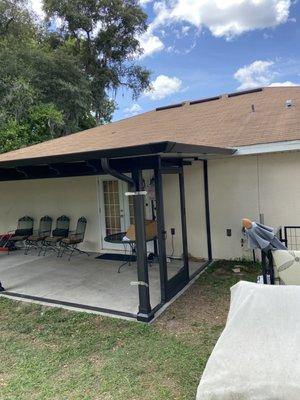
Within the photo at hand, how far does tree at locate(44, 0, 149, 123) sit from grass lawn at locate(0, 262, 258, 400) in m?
18.8

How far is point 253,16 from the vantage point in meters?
13.4

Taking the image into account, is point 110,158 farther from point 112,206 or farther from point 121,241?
point 112,206

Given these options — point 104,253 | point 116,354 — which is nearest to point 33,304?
point 116,354

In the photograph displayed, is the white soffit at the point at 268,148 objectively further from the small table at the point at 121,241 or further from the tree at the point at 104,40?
the tree at the point at 104,40

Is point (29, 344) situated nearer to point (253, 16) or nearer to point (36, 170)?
point (36, 170)

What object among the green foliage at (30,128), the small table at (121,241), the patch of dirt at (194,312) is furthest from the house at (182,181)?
the green foliage at (30,128)

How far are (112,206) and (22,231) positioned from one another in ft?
9.47

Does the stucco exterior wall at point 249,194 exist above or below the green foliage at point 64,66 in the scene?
below

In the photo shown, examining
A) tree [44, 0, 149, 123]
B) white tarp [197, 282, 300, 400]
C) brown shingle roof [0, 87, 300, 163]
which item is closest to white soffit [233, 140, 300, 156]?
brown shingle roof [0, 87, 300, 163]

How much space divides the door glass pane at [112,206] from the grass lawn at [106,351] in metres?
3.55

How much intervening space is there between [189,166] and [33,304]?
4.29 m

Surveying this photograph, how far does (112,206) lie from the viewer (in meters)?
8.68

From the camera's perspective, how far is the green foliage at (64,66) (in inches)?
583

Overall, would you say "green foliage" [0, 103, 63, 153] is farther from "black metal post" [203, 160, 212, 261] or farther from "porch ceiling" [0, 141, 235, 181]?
"black metal post" [203, 160, 212, 261]
